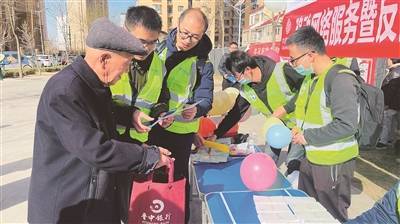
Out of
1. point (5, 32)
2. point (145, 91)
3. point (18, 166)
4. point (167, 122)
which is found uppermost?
point (5, 32)

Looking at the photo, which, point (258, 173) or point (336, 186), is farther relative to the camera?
point (336, 186)

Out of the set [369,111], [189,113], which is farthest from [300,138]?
[189,113]

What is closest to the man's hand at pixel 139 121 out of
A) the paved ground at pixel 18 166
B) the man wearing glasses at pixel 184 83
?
the man wearing glasses at pixel 184 83

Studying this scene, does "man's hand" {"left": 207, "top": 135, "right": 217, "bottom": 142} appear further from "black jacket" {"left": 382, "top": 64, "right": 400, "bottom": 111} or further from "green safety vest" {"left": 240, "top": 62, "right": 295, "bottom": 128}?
"black jacket" {"left": 382, "top": 64, "right": 400, "bottom": 111}

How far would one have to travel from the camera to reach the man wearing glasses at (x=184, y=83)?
7.99 feet

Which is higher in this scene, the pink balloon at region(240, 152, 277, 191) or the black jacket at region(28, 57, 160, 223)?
the black jacket at region(28, 57, 160, 223)

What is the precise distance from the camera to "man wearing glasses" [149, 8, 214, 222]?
2.44 m

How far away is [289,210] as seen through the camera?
5.98ft

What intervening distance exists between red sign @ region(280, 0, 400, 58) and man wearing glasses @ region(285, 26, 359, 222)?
65cm

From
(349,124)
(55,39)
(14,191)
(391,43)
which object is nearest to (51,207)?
(349,124)

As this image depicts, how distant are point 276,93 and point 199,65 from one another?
92 cm

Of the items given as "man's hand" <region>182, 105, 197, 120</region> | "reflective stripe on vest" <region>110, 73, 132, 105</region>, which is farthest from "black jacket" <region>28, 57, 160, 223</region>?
"man's hand" <region>182, 105, 197, 120</region>

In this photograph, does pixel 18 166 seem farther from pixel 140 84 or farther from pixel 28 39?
pixel 28 39

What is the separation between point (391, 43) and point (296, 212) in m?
1.52
